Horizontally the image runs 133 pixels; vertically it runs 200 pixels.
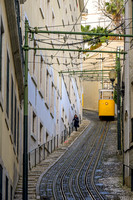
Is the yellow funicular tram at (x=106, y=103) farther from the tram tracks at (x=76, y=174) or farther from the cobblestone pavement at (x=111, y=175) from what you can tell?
the cobblestone pavement at (x=111, y=175)

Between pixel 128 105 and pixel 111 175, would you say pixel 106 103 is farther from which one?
pixel 128 105

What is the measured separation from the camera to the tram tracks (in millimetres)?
15497

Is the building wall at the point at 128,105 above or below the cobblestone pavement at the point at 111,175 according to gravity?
above

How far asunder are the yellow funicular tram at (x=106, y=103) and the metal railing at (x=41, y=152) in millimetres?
16957

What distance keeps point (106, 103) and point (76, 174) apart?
89.9 ft

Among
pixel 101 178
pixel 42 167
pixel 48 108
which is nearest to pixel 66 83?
pixel 48 108

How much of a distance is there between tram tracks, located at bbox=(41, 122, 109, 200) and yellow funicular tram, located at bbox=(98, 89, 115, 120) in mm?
13960

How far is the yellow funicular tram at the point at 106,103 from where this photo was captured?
153 ft

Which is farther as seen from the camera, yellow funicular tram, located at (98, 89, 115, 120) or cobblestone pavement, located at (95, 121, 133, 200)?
yellow funicular tram, located at (98, 89, 115, 120)

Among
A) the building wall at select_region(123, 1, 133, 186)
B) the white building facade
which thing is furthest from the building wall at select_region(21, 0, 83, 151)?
the building wall at select_region(123, 1, 133, 186)

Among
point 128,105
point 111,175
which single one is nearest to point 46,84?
point 111,175

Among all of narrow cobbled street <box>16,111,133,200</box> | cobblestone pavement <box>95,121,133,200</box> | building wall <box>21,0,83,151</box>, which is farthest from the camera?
building wall <box>21,0,83,151</box>

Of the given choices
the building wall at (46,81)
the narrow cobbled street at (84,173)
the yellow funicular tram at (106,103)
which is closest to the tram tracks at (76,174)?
the narrow cobbled street at (84,173)

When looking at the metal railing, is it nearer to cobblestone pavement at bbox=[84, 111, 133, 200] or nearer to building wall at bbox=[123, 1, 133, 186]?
cobblestone pavement at bbox=[84, 111, 133, 200]
